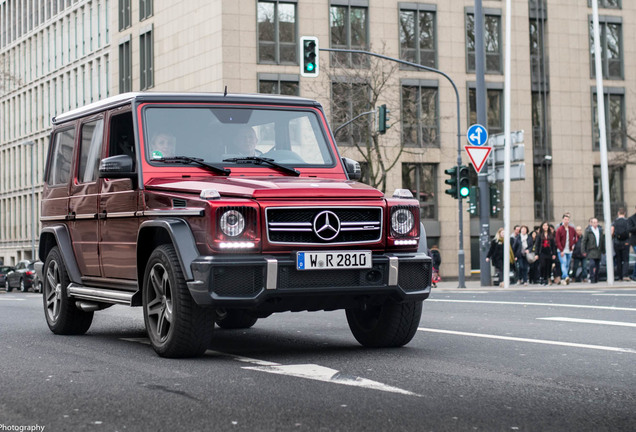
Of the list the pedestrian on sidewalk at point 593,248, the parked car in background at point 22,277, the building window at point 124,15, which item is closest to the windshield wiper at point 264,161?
the pedestrian on sidewalk at point 593,248

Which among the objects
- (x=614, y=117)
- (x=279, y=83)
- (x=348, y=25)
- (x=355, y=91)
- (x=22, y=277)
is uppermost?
(x=348, y=25)

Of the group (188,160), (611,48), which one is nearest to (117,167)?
(188,160)

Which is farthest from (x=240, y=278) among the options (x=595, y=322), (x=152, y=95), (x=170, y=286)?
(x=595, y=322)

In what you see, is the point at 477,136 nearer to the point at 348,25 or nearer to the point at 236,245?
the point at 236,245

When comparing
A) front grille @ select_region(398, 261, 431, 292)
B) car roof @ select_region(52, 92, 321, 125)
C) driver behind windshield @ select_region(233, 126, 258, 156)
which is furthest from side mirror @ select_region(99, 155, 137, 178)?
front grille @ select_region(398, 261, 431, 292)

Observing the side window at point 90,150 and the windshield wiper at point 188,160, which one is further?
Answer: the side window at point 90,150

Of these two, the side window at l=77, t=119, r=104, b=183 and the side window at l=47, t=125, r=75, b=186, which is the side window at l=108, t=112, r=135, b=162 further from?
the side window at l=47, t=125, r=75, b=186

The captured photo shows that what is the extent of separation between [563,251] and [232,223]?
24.2 m

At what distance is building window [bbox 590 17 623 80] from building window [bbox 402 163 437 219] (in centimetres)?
982

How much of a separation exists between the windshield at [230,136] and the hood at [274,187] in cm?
57

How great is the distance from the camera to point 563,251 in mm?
31766

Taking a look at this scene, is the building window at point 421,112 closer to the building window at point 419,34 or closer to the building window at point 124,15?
→ the building window at point 419,34

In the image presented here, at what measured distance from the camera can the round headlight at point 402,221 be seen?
924 cm

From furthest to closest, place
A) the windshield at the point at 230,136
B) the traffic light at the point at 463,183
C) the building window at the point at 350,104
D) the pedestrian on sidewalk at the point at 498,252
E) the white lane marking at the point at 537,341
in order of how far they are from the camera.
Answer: the building window at the point at 350,104 → the pedestrian on sidewalk at the point at 498,252 → the traffic light at the point at 463,183 → the windshield at the point at 230,136 → the white lane marking at the point at 537,341
